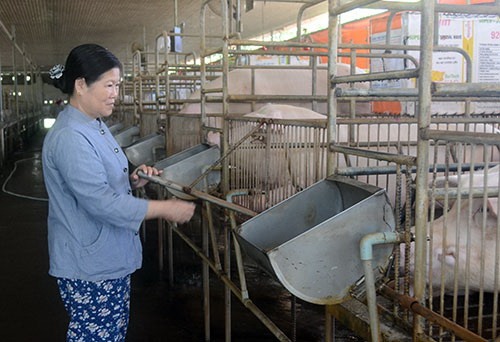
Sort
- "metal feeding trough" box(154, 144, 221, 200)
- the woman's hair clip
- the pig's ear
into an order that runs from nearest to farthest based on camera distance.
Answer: the pig's ear → the woman's hair clip → "metal feeding trough" box(154, 144, 221, 200)

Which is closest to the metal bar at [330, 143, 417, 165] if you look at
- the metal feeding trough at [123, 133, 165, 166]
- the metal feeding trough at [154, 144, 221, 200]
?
the metal feeding trough at [154, 144, 221, 200]

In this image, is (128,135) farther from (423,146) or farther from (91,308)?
(423,146)

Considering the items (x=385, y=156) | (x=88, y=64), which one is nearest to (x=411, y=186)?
(x=385, y=156)

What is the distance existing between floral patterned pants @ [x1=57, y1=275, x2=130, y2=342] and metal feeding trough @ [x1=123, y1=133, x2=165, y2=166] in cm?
311

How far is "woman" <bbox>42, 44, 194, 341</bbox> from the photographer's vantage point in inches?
86.4

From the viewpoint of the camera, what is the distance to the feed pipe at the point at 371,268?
1.68 m

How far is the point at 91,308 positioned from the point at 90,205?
46cm

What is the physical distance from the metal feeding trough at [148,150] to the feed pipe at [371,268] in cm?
397

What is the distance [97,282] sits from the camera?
2.33m

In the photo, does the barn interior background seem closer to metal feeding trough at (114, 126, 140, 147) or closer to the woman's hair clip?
metal feeding trough at (114, 126, 140, 147)

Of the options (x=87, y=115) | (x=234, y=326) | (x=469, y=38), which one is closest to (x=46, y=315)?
(x=234, y=326)

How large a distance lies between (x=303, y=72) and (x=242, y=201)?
5078 mm

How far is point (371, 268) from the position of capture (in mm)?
1703

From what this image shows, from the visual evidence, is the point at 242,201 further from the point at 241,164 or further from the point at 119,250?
Answer: the point at 119,250
